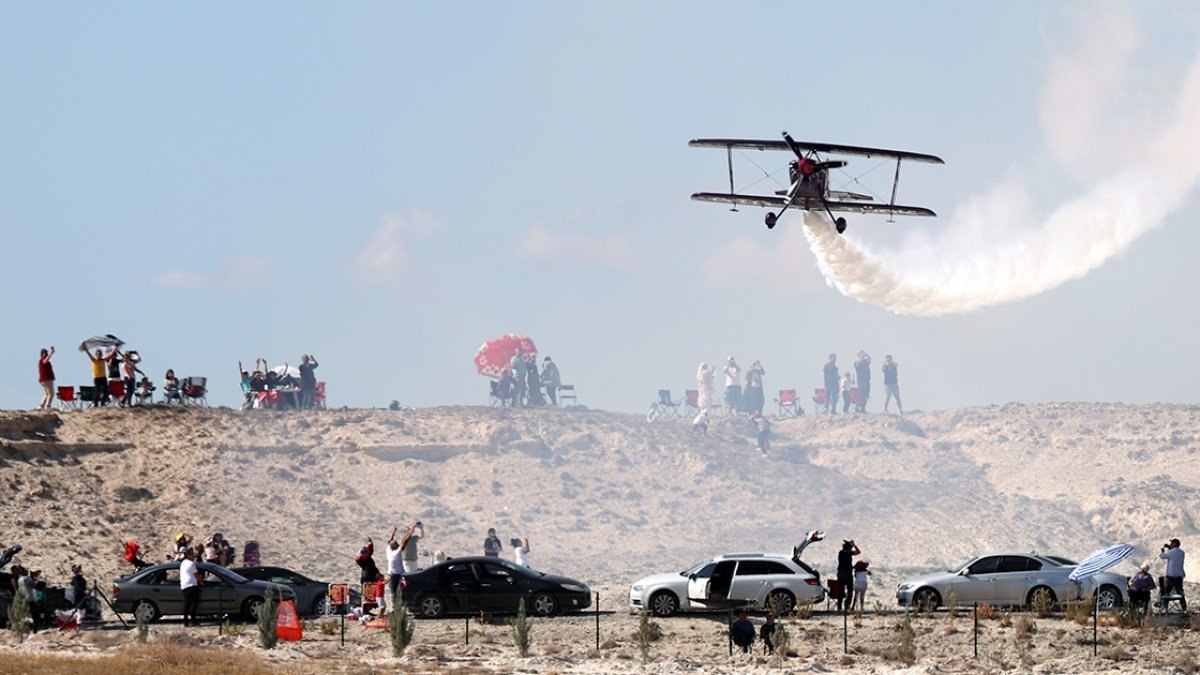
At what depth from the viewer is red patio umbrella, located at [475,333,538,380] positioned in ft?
251

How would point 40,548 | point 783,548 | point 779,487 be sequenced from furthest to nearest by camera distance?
point 779,487 → point 783,548 → point 40,548

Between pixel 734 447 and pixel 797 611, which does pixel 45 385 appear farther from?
pixel 734 447

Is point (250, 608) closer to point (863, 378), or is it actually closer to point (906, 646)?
point (906, 646)

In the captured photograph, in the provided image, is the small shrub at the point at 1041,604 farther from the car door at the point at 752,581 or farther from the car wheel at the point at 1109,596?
the car door at the point at 752,581

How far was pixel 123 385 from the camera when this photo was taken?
181 feet

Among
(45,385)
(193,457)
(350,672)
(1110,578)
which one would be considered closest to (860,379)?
(193,457)

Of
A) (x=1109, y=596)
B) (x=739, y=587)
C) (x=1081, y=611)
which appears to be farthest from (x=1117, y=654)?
(x=739, y=587)

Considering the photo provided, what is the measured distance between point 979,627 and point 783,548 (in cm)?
3770

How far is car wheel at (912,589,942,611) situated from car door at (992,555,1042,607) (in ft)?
3.85

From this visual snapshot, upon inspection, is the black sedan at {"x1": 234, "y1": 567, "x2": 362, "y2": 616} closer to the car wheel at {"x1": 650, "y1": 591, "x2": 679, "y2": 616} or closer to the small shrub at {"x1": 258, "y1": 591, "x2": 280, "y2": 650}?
the small shrub at {"x1": 258, "y1": 591, "x2": 280, "y2": 650}

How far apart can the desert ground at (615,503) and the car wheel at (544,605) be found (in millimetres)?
477

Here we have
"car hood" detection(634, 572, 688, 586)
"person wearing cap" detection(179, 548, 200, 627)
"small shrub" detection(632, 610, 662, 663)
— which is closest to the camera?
"small shrub" detection(632, 610, 662, 663)

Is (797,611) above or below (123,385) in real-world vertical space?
below

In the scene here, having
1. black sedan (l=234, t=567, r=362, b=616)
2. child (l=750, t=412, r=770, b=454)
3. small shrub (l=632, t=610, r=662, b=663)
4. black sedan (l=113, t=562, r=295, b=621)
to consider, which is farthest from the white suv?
child (l=750, t=412, r=770, b=454)
